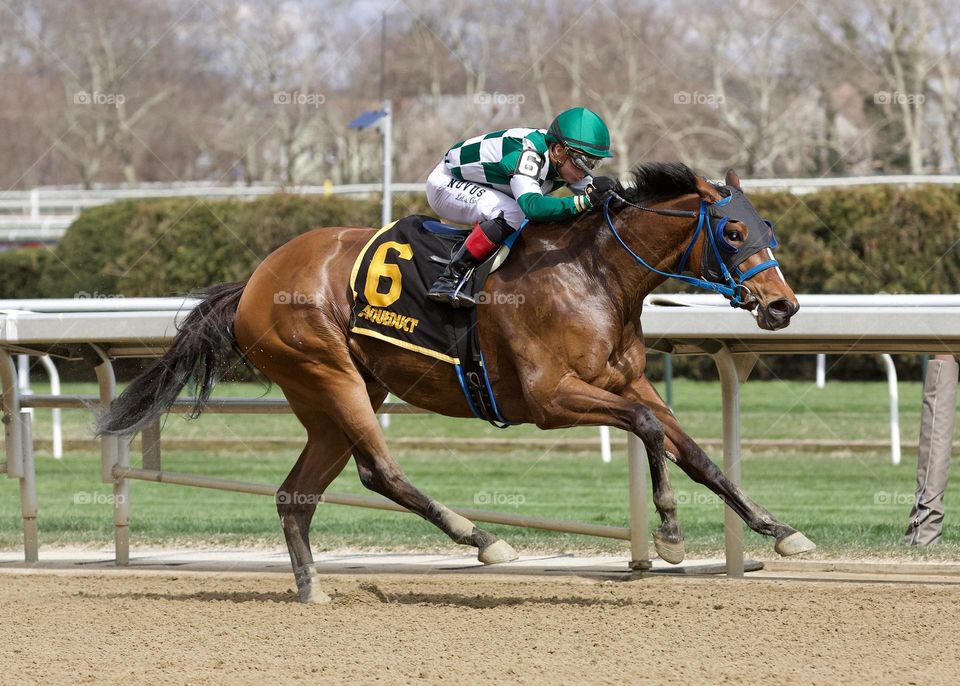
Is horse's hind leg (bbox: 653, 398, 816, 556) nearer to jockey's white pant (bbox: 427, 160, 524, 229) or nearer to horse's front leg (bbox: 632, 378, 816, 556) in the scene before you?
horse's front leg (bbox: 632, 378, 816, 556)

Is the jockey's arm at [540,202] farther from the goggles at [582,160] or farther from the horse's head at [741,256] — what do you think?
the horse's head at [741,256]

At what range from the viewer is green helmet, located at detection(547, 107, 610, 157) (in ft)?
15.7

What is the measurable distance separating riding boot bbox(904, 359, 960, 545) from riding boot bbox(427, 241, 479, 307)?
2.80 metres

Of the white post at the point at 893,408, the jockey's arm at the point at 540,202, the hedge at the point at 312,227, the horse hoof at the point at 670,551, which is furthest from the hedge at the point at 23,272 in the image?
the horse hoof at the point at 670,551

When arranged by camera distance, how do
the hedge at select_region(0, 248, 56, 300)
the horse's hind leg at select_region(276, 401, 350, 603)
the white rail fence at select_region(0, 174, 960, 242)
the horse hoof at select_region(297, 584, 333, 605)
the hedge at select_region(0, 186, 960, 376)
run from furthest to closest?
the hedge at select_region(0, 248, 56, 300) → the white rail fence at select_region(0, 174, 960, 242) → the hedge at select_region(0, 186, 960, 376) → the horse's hind leg at select_region(276, 401, 350, 603) → the horse hoof at select_region(297, 584, 333, 605)

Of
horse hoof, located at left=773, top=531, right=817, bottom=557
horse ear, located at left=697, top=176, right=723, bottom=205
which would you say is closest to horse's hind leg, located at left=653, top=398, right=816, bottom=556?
horse hoof, located at left=773, top=531, right=817, bottom=557

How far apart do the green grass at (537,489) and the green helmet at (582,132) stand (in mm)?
2321

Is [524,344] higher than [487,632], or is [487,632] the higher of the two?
[524,344]

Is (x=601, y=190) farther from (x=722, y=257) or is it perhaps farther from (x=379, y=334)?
(x=379, y=334)

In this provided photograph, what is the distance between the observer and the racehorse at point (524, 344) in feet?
15.0

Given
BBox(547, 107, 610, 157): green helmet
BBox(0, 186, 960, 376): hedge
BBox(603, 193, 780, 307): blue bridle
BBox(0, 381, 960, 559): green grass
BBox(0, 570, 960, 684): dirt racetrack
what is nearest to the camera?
BBox(0, 570, 960, 684): dirt racetrack

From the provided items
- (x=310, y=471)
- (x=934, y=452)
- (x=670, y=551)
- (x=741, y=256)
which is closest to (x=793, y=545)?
(x=670, y=551)

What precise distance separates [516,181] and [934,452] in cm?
291

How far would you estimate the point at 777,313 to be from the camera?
4430mm
